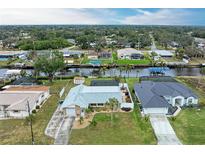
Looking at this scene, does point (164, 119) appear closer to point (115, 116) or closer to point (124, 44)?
point (115, 116)

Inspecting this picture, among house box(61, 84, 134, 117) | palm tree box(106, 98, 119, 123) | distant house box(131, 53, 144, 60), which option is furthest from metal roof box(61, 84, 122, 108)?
distant house box(131, 53, 144, 60)

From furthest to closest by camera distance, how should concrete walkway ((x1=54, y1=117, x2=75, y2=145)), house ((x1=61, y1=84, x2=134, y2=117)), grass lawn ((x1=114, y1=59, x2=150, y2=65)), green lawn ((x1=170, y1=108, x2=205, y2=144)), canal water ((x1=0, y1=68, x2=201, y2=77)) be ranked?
1. grass lawn ((x1=114, y1=59, x2=150, y2=65))
2. canal water ((x1=0, y1=68, x2=201, y2=77))
3. house ((x1=61, y1=84, x2=134, y2=117))
4. green lawn ((x1=170, y1=108, x2=205, y2=144))
5. concrete walkway ((x1=54, y1=117, x2=75, y2=145))

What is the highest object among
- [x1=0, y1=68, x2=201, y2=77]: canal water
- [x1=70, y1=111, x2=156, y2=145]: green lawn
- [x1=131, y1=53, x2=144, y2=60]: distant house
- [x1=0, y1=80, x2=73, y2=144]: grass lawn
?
[x1=131, y1=53, x2=144, y2=60]: distant house

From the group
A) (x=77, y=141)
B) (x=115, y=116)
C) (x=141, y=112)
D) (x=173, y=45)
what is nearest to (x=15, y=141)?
(x=77, y=141)

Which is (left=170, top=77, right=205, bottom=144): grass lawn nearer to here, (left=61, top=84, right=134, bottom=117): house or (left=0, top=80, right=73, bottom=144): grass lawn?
(left=61, top=84, right=134, bottom=117): house

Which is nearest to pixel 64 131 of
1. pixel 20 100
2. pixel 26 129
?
pixel 26 129

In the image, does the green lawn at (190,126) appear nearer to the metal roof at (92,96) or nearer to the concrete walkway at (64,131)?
the metal roof at (92,96)

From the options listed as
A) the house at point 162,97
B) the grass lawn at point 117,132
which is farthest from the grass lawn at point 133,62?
the grass lawn at point 117,132

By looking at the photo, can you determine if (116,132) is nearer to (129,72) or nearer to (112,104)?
(112,104)
